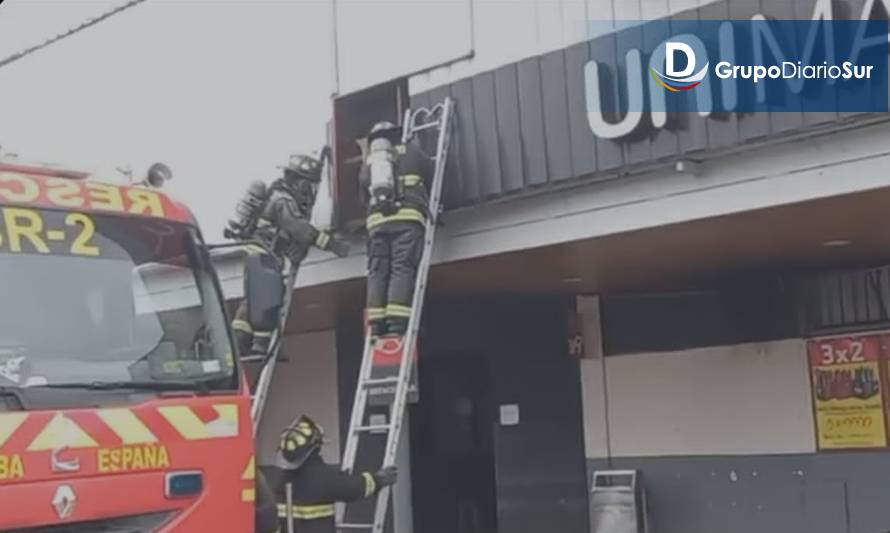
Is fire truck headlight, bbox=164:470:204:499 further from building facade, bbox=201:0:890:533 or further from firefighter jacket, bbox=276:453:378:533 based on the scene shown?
building facade, bbox=201:0:890:533

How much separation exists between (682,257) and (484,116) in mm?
1834

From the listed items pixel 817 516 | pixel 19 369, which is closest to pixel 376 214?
pixel 19 369

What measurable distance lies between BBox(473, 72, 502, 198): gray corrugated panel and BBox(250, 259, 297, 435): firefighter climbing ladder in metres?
1.57

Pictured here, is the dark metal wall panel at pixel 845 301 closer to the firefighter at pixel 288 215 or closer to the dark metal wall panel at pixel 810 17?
the dark metal wall panel at pixel 810 17

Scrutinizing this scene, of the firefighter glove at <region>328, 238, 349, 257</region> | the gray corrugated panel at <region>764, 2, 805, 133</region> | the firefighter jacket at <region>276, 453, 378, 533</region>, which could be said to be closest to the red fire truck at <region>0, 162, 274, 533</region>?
the firefighter jacket at <region>276, 453, 378, 533</region>

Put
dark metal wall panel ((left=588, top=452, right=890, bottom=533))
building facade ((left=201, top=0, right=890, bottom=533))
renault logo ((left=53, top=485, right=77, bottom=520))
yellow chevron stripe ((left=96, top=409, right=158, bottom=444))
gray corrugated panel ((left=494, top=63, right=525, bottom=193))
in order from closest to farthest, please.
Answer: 1. renault logo ((left=53, top=485, right=77, bottom=520))
2. yellow chevron stripe ((left=96, top=409, right=158, bottom=444))
3. building facade ((left=201, top=0, right=890, bottom=533))
4. gray corrugated panel ((left=494, top=63, right=525, bottom=193))
5. dark metal wall panel ((left=588, top=452, right=890, bottom=533))

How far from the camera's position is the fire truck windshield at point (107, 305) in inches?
207

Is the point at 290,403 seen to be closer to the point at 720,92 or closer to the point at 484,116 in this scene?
the point at 484,116

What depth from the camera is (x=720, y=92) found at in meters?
7.12

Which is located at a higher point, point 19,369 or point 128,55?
point 128,55

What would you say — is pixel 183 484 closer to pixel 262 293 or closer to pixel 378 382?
pixel 262 293

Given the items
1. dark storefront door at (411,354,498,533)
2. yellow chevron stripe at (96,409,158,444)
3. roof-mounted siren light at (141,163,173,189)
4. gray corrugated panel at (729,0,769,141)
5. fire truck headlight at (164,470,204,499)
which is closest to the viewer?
yellow chevron stripe at (96,409,158,444)

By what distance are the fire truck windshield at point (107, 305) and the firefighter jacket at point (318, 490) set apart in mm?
1425

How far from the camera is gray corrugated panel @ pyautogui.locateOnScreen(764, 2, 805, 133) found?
6.80 metres
